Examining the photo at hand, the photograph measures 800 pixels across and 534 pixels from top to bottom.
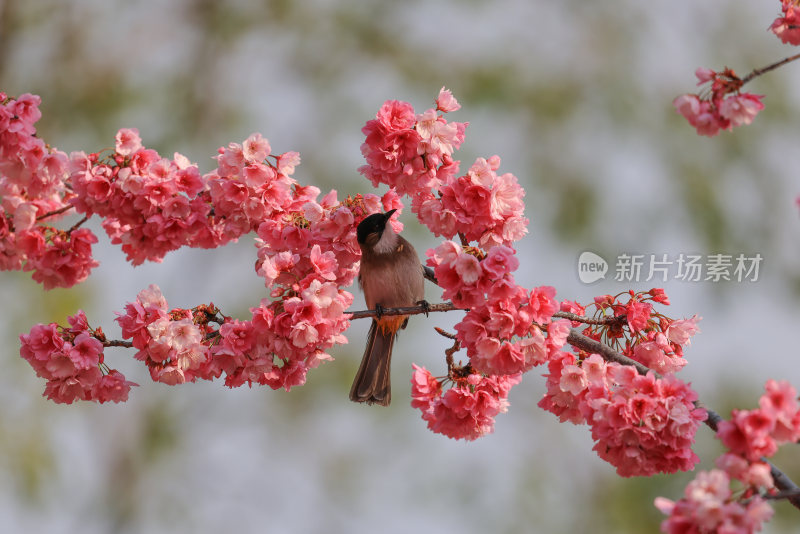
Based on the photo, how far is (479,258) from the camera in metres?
2.80

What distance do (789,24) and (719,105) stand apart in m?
0.46

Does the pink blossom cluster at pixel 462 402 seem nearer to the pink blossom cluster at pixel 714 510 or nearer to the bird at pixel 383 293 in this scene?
the bird at pixel 383 293

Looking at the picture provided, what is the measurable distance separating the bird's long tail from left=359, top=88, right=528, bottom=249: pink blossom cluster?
46.7 inches

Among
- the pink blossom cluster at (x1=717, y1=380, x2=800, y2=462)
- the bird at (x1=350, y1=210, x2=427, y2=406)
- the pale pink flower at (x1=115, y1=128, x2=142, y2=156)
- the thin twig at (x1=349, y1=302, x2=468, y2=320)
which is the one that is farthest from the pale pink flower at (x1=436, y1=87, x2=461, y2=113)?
the pink blossom cluster at (x1=717, y1=380, x2=800, y2=462)

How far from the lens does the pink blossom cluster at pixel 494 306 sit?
106 inches

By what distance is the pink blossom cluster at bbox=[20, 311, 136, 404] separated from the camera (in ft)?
10.5

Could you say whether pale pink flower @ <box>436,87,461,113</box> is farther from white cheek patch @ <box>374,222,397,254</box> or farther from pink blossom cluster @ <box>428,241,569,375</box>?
white cheek patch @ <box>374,222,397,254</box>

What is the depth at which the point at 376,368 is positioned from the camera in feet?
13.6

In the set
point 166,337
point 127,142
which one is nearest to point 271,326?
point 166,337

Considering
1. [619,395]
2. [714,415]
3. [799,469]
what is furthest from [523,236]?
[799,469]

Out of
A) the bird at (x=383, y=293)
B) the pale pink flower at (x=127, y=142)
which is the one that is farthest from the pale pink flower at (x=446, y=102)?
the pale pink flower at (x=127, y=142)

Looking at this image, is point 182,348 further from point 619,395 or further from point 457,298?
point 619,395

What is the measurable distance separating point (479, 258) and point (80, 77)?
31.7 feet

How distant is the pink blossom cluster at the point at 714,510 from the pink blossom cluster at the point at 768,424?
0.09m
